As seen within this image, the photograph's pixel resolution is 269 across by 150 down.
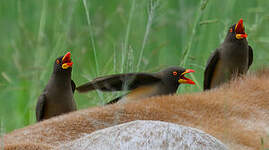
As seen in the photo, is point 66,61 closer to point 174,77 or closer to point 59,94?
point 59,94

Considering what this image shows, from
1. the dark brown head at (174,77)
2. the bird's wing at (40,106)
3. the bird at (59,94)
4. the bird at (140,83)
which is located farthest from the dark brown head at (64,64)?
the dark brown head at (174,77)

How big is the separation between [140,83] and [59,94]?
39cm

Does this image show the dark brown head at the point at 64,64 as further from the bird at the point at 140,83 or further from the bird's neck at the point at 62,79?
the bird at the point at 140,83

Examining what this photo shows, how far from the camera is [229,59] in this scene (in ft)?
8.59

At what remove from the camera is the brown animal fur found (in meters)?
1.35

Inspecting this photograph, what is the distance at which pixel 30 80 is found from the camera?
122 inches

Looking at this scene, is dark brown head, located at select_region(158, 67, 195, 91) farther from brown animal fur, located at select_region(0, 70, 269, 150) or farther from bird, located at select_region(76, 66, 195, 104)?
brown animal fur, located at select_region(0, 70, 269, 150)

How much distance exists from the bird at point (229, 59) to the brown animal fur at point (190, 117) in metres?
0.74

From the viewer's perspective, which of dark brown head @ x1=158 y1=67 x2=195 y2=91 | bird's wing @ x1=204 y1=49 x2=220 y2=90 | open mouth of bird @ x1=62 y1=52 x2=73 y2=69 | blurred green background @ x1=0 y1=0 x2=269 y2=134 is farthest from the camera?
blurred green background @ x1=0 y1=0 x2=269 y2=134

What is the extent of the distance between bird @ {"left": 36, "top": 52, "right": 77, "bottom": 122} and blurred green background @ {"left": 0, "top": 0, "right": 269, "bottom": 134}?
0.20m

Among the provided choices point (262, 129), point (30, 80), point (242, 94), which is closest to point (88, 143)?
point (262, 129)

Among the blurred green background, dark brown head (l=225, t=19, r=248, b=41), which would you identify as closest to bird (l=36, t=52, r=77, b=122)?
the blurred green background

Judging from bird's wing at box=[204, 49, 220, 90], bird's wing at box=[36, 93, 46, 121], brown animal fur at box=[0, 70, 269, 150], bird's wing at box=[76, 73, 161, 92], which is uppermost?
brown animal fur at box=[0, 70, 269, 150]

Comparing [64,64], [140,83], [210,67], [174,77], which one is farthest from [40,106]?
[210,67]
